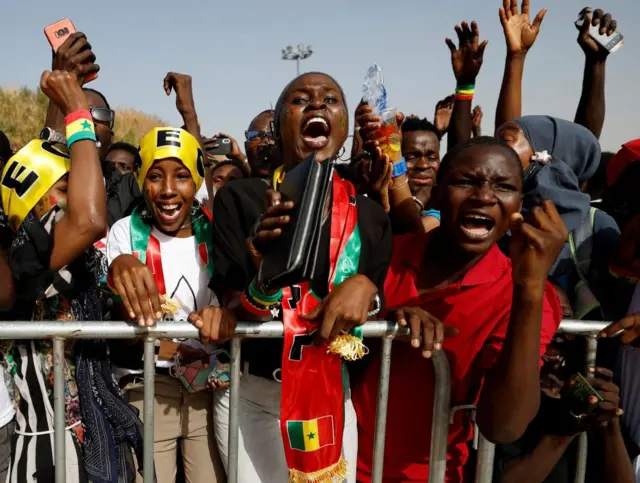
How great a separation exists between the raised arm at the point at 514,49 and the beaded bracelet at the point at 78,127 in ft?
9.23

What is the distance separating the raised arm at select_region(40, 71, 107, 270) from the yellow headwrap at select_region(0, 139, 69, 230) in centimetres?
15

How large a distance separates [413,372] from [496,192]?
2.76 ft

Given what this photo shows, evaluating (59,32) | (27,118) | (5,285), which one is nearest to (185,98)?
(59,32)

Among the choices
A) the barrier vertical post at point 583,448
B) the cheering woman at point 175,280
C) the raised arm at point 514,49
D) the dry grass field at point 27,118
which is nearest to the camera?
the barrier vertical post at point 583,448

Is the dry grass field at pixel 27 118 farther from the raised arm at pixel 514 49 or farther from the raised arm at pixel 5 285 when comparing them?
the raised arm at pixel 5 285

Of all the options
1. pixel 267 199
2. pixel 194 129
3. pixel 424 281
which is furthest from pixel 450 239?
pixel 194 129

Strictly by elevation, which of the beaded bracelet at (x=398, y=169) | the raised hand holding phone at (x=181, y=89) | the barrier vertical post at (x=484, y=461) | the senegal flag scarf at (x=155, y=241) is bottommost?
the barrier vertical post at (x=484, y=461)

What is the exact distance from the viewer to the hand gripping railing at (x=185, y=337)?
6.47 ft

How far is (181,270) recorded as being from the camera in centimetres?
258

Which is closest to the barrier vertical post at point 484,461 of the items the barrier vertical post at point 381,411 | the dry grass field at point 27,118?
the barrier vertical post at point 381,411

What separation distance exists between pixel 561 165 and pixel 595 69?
5.04ft

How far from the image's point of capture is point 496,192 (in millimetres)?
2377

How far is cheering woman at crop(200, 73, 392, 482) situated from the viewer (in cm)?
206

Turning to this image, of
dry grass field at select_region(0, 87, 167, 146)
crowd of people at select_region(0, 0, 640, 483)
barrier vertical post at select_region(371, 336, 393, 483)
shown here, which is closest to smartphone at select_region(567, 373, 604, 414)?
crowd of people at select_region(0, 0, 640, 483)
